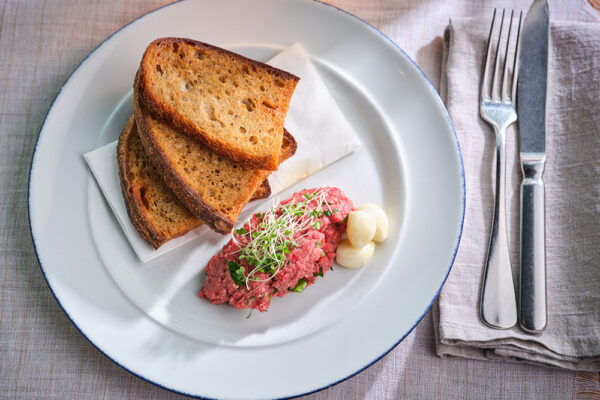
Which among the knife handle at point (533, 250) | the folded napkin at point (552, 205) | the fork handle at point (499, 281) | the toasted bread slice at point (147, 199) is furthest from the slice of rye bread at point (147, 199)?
the knife handle at point (533, 250)

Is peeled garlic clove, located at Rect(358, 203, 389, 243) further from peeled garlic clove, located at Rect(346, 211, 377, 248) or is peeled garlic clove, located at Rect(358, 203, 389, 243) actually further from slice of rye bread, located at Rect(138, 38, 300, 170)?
slice of rye bread, located at Rect(138, 38, 300, 170)

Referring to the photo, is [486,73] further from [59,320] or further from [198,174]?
[59,320]

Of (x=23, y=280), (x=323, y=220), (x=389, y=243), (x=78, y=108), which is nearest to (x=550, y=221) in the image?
(x=389, y=243)

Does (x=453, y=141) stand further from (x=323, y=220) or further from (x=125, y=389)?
(x=125, y=389)

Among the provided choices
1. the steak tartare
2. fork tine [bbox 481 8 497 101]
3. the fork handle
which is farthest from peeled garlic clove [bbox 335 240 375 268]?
fork tine [bbox 481 8 497 101]

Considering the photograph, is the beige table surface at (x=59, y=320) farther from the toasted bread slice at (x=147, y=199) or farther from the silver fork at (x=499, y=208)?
the toasted bread slice at (x=147, y=199)

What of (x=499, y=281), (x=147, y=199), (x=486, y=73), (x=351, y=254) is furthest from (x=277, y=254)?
(x=486, y=73)

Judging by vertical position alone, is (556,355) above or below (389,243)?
below
